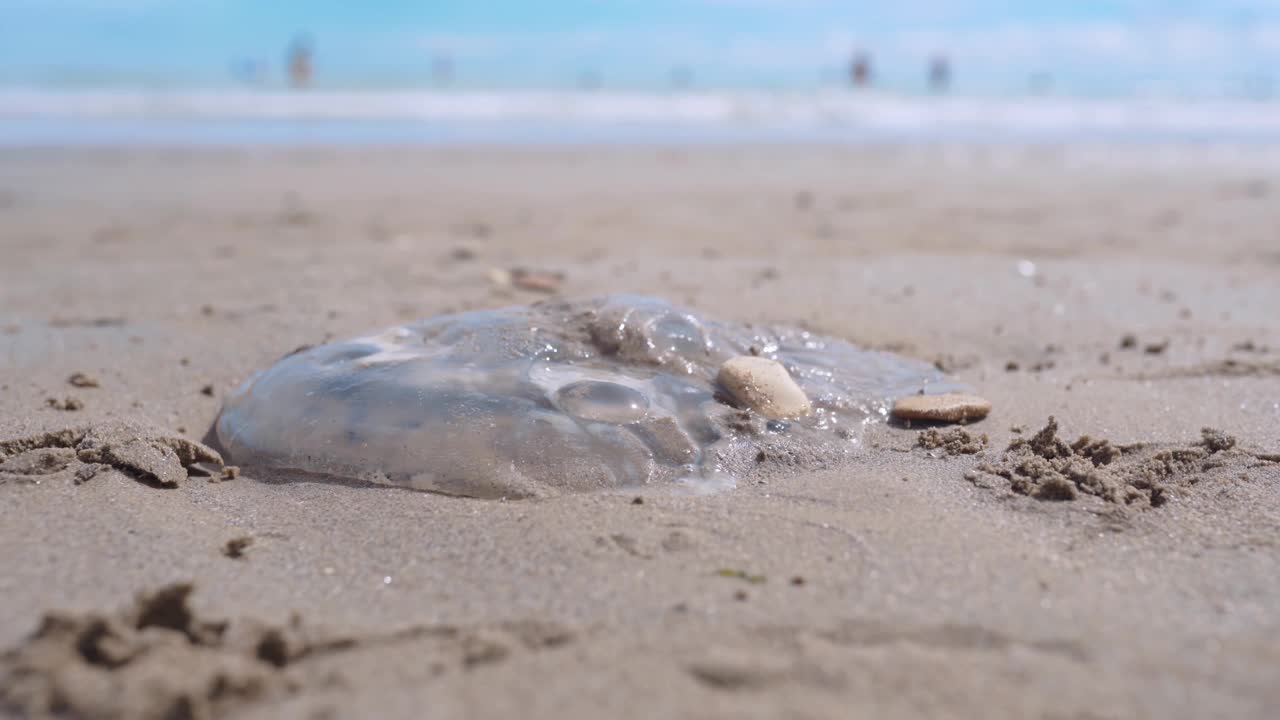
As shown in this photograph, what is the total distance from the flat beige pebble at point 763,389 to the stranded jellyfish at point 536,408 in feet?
0.08

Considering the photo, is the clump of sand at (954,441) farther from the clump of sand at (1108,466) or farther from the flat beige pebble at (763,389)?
the flat beige pebble at (763,389)

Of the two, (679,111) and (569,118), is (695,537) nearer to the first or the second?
(569,118)

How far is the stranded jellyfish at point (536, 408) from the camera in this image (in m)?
2.13

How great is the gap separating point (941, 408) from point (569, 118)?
12577 mm

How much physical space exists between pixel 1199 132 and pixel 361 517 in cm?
1447

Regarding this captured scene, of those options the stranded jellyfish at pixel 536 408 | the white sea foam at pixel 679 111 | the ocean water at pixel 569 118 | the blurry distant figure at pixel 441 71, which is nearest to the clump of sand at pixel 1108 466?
the stranded jellyfish at pixel 536 408

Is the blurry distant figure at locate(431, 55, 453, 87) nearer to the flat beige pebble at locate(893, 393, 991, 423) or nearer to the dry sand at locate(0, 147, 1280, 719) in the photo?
the dry sand at locate(0, 147, 1280, 719)

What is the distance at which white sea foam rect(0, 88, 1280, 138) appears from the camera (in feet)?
43.2

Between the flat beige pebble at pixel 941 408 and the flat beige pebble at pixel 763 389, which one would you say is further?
the flat beige pebble at pixel 941 408

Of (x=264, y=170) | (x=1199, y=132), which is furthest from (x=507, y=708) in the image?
(x=1199, y=132)

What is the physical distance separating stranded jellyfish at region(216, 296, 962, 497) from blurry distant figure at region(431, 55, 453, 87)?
18606 millimetres

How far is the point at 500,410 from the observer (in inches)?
86.0

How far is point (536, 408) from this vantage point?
219cm

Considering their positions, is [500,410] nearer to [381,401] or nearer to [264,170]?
[381,401]
